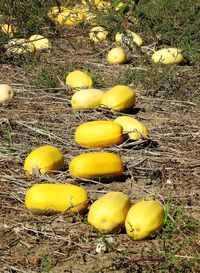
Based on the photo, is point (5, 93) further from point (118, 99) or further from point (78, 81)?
point (118, 99)

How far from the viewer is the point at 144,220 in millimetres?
3773

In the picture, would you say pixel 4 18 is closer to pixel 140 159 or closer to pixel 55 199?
pixel 140 159

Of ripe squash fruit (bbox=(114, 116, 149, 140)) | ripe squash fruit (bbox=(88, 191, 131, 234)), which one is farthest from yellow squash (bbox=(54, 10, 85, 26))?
ripe squash fruit (bbox=(88, 191, 131, 234))

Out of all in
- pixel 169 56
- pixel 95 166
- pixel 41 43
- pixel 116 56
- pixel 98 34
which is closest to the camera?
pixel 95 166

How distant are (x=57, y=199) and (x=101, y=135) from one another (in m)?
1.07

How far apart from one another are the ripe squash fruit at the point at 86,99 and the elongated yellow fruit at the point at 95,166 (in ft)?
4.77

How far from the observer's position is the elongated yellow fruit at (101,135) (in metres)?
5.03

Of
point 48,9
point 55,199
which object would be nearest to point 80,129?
point 55,199

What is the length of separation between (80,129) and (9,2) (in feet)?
13.8

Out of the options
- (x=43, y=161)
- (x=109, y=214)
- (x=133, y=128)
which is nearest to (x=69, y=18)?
(x=133, y=128)

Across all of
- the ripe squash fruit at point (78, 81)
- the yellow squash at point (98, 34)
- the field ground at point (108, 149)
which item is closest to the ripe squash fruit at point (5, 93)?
the field ground at point (108, 149)

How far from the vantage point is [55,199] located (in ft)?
13.4

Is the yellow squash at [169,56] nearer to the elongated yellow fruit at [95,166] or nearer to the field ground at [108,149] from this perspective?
the field ground at [108,149]

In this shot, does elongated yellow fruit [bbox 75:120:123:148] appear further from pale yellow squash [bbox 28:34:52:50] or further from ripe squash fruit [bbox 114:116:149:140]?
pale yellow squash [bbox 28:34:52:50]
